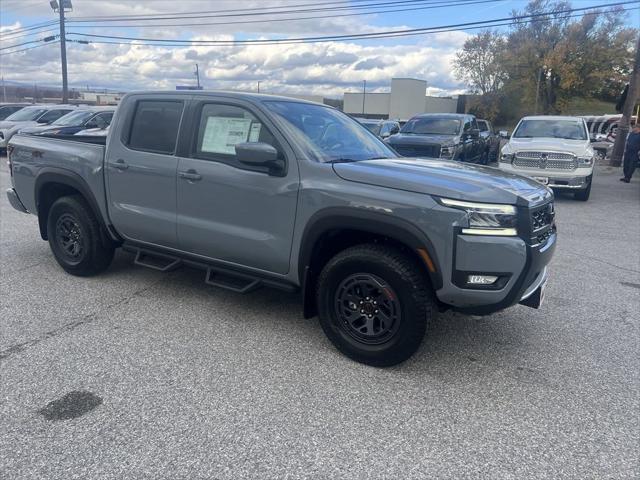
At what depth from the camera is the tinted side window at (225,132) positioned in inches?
159

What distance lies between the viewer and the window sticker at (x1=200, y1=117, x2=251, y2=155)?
4121mm

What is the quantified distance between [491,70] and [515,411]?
5175 centimetres

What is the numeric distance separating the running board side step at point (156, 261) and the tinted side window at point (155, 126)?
951 mm

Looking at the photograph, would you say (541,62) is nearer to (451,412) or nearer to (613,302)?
(613,302)

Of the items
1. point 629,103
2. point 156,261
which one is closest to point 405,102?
point 629,103

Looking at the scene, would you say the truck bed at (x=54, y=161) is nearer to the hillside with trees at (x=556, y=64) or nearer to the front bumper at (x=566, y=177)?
the front bumper at (x=566, y=177)

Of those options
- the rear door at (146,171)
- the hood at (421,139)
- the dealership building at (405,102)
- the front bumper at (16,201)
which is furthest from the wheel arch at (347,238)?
the dealership building at (405,102)

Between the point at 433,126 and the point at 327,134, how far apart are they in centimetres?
961

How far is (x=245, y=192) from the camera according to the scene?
3.96 meters

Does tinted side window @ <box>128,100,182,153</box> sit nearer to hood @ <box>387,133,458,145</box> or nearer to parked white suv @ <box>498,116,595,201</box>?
hood @ <box>387,133,458,145</box>

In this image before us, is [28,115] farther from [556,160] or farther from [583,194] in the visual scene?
[583,194]

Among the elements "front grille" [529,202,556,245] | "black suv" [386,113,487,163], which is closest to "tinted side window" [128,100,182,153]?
"front grille" [529,202,556,245]

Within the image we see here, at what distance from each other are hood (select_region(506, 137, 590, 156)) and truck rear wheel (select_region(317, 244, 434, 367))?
8.91 metres

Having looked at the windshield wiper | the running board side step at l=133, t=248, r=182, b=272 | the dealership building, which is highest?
the dealership building
